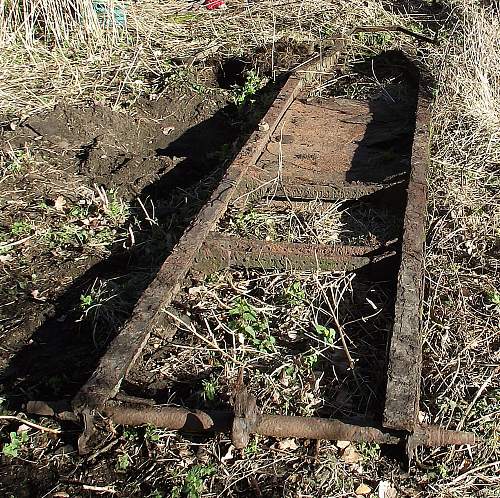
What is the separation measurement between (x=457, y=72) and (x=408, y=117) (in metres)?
0.59

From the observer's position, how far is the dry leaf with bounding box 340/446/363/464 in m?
3.06

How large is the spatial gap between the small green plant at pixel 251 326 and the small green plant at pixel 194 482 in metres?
0.81

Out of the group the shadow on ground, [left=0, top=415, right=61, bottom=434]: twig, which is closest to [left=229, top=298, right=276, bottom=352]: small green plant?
the shadow on ground

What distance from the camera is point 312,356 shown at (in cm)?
358

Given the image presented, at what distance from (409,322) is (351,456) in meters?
0.71

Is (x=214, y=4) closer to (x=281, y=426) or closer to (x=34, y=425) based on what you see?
(x=34, y=425)

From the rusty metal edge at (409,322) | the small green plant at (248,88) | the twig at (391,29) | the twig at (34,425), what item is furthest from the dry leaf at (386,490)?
the twig at (391,29)

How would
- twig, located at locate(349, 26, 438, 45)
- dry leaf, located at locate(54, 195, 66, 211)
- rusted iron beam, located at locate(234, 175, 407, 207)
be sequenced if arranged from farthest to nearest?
twig, located at locate(349, 26, 438, 45), dry leaf, located at locate(54, 195, 66, 211), rusted iron beam, located at locate(234, 175, 407, 207)

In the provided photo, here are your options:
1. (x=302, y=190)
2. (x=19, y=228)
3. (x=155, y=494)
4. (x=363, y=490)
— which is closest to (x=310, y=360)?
(x=363, y=490)

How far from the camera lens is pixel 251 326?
381cm

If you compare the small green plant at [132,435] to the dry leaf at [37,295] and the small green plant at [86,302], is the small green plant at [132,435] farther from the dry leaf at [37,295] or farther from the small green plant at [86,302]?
the dry leaf at [37,295]

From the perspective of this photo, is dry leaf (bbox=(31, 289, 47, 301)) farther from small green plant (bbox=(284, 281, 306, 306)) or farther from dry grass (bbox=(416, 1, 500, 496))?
dry grass (bbox=(416, 1, 500, 496))

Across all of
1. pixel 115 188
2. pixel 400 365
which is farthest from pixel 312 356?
pixel 115 188

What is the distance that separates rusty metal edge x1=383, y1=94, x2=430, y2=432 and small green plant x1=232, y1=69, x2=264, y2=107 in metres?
2.20
